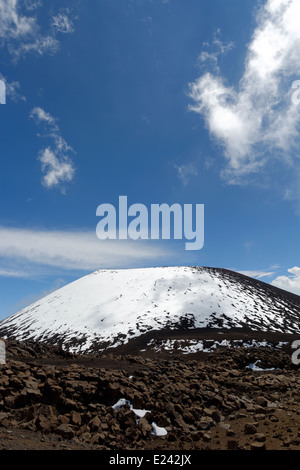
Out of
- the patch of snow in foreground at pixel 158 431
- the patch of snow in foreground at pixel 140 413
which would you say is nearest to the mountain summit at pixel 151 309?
the patch of snow in foreground at pixel 140 413

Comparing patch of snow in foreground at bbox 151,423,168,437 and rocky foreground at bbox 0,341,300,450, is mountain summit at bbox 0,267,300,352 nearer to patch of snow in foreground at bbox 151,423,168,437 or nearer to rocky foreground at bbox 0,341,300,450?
rocky foreground at bbox 0,341,300,450

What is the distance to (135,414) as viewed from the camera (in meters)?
10.5

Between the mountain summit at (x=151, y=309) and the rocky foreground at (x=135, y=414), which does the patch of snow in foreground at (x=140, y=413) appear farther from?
the mountain summit at (x=151, y=309)

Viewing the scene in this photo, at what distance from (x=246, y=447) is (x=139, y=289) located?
6593cm

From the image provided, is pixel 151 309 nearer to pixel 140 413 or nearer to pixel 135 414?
pixel 140 413

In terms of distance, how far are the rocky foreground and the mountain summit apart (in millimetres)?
31151

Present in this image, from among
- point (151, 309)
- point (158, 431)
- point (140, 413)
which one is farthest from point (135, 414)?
point (151, 309)

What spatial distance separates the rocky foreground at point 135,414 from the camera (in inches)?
344

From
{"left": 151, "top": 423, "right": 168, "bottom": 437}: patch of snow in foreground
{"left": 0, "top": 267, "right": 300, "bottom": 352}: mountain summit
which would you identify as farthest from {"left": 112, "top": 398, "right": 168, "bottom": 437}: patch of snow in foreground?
{"left": 0, "top": 267, "right": 300, "bottom": 352}: mountain summit

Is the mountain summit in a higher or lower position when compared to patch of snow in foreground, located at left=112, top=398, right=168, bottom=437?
higher

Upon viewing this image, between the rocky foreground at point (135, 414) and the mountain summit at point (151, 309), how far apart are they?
31.2 m

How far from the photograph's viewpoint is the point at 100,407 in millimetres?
10508

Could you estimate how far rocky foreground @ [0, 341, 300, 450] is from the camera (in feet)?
28.7
